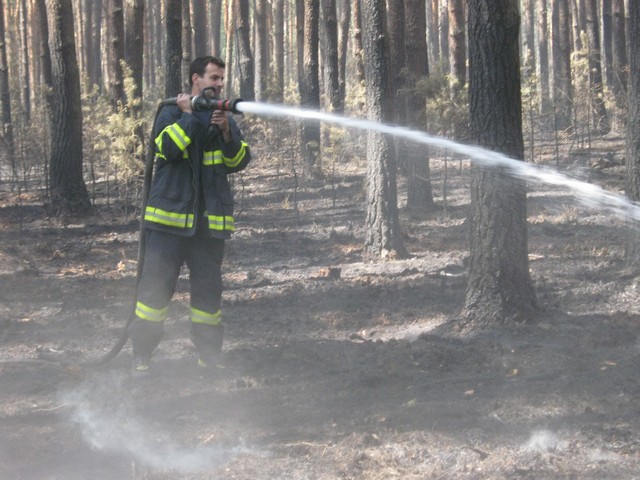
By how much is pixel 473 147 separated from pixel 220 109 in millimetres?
1995

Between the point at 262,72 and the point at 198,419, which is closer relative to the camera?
the point at 198,419

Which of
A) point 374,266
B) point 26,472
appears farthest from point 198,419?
point 374,266

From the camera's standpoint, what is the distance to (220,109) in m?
5.09

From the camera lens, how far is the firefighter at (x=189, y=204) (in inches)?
206

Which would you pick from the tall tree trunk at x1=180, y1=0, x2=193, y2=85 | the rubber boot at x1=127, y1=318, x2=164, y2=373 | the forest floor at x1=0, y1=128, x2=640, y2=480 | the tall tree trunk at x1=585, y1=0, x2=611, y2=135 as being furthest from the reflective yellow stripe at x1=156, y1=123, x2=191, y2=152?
the tall tree trunk at x1=180, y1=0, x2=193, y2=85

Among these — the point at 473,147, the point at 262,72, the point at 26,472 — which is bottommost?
the point at 26,472

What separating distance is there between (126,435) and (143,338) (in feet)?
3.29

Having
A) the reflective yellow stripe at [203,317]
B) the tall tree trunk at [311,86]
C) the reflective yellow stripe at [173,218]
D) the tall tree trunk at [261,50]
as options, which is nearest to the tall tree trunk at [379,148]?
the reflective yellow stripe at [203,317]

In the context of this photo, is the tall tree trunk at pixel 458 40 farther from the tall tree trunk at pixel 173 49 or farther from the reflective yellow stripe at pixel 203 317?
the reflective yellow stripe at pixel 203 317

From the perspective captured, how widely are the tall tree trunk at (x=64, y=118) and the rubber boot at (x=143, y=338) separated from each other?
783 cm

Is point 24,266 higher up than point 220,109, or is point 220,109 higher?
point 220,109

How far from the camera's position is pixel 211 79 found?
5.27 meters

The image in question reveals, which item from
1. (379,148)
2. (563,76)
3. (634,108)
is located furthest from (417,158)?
(563,76)

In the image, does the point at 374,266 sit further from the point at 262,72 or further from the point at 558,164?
the point at 262,72
